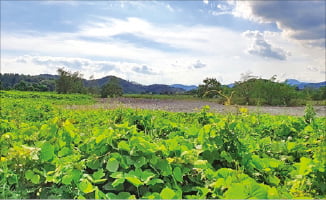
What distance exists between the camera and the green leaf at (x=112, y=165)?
219cm

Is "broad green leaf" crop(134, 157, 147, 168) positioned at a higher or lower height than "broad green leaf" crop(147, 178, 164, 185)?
higher

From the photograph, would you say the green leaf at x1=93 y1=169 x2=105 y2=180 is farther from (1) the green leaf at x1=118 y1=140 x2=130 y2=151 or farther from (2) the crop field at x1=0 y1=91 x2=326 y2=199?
(1) the green leaf at x1=118 y1=140 x2=130 y2=151

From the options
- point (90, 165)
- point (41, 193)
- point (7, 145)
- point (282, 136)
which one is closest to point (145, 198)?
point (90, 165)

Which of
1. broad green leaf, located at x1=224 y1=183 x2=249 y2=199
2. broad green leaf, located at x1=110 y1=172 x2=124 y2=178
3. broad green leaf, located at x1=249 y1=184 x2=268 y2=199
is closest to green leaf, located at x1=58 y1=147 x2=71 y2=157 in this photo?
→ broad green leaf, located at x1=110 y1=172 x2=124 y2=178

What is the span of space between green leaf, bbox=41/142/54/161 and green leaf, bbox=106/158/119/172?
47cm

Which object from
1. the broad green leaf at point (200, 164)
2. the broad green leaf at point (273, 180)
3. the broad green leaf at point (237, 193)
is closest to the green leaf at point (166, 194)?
the broad green leaf at point (237, 193)

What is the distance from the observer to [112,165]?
2.20 m

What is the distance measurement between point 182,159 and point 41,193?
955mm

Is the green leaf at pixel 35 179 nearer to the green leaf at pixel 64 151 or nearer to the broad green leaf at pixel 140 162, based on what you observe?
the green leaf at pixel 64 151

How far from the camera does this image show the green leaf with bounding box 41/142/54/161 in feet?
7.79

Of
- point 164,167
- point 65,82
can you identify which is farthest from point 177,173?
point 65,82

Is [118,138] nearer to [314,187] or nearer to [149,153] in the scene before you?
[149,153]

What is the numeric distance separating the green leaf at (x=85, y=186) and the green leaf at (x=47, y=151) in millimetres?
419

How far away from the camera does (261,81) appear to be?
2861 cm
